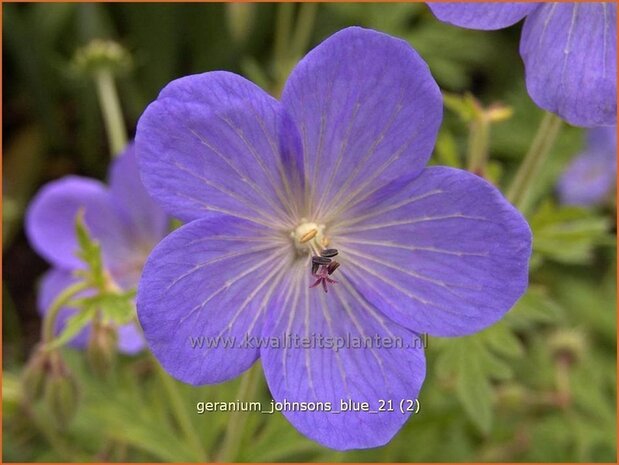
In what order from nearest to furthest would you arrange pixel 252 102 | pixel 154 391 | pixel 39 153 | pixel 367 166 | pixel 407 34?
pixel 252 102 → pixel 367 166 → pixel 154 391 → pixel 407 34 → pixel 39 153

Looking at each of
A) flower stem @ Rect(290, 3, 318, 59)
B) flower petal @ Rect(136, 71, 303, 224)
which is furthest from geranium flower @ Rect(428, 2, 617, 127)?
flower stem @ Rect(290, 3, 318, 59)

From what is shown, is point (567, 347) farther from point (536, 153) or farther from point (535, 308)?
point (536, 153)

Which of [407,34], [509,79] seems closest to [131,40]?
[407,34]

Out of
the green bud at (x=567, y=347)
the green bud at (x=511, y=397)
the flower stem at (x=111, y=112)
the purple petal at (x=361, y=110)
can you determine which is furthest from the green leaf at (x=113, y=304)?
the green bud at (x=567, y=347)

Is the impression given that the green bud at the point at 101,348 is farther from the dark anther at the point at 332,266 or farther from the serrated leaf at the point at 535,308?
the serrated leaf at the point at 535,308

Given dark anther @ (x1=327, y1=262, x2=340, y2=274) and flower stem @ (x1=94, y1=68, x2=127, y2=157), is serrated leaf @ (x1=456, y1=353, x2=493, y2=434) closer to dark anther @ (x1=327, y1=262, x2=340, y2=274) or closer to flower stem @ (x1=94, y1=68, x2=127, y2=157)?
dark anther @ (x1=327, y1=262, x2=340, y2=274)

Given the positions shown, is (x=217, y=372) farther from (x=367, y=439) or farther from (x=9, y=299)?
(x=9, y=299)
